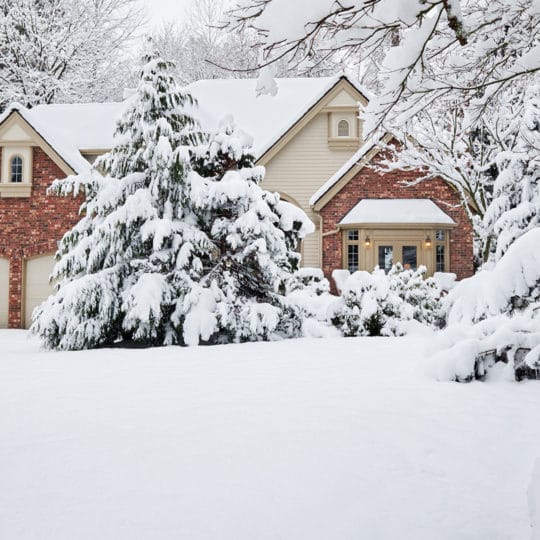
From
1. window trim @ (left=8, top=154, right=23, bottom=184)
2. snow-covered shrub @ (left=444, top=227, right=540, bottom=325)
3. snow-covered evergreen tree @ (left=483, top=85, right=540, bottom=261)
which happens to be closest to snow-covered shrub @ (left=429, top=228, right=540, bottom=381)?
snow-covered shrub @ (left=444, top=227, right=540, bottom=325)

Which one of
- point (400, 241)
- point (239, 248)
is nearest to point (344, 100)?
point (400, 241)

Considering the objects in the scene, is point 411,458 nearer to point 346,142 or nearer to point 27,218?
point 346,142

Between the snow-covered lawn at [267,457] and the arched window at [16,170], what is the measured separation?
43.5 ft

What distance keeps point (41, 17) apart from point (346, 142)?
15.8 m

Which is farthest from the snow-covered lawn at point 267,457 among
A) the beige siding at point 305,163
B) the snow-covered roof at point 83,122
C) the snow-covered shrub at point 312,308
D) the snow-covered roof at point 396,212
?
the snow-covered roof at point 83,122

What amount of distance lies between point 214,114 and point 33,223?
6987mm

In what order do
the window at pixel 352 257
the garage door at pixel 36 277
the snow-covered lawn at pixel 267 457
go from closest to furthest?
the snow-covered lawn at pixel 267 457 → the window at pixel 352 257 → the garage door at pixel 36 277

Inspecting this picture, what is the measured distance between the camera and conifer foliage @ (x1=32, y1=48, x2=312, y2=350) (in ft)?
28.5

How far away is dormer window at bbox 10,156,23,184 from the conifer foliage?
821cm

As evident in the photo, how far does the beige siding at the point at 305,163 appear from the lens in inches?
661

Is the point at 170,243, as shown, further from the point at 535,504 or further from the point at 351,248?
the point at 535,504

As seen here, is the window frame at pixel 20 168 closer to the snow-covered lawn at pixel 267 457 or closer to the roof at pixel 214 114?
the roof at pixel 214 114

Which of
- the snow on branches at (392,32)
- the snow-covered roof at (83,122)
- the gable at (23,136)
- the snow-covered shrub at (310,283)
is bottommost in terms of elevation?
the snow-covered shrub at (310,283)

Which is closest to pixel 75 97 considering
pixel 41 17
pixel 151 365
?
pixel 41 17
